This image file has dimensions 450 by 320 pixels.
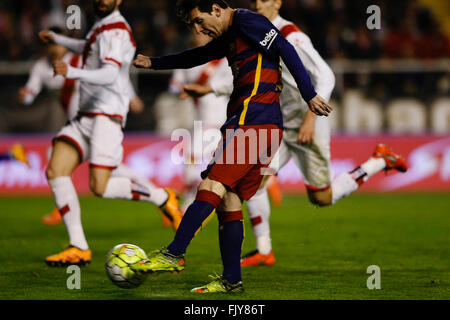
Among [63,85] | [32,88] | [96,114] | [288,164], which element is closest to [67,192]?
[96,114]

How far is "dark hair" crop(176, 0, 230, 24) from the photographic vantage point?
5.12 meters

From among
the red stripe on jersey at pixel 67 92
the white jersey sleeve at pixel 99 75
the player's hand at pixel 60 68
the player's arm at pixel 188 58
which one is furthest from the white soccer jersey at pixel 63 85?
the player's arm at pixel 188 58

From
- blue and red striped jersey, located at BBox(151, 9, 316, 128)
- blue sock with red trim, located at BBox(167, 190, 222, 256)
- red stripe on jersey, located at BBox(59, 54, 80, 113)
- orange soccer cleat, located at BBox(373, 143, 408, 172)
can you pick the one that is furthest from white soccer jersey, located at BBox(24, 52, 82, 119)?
blue sock with red trim, located at BBox(167, 190, 222, 256)

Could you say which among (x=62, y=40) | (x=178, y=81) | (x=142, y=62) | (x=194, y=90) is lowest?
(x=194, y=90)

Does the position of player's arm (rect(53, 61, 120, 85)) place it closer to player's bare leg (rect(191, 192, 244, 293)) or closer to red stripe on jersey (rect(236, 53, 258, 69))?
red stripe on jersey (rect(236, 53, 258, 69))

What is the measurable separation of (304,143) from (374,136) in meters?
7.52

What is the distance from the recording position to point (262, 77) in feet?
17.2

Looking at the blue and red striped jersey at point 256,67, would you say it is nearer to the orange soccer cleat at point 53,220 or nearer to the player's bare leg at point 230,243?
the player's bare leg at point 230,243

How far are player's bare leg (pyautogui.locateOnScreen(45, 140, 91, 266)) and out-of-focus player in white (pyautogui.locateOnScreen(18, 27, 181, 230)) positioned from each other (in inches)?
16.6

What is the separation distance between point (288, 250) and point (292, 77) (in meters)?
1.73

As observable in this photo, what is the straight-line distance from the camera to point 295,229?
30.2 ft

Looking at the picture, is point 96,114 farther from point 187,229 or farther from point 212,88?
point 187,229

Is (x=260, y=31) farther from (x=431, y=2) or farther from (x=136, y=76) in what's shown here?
(x=431, y=2)
